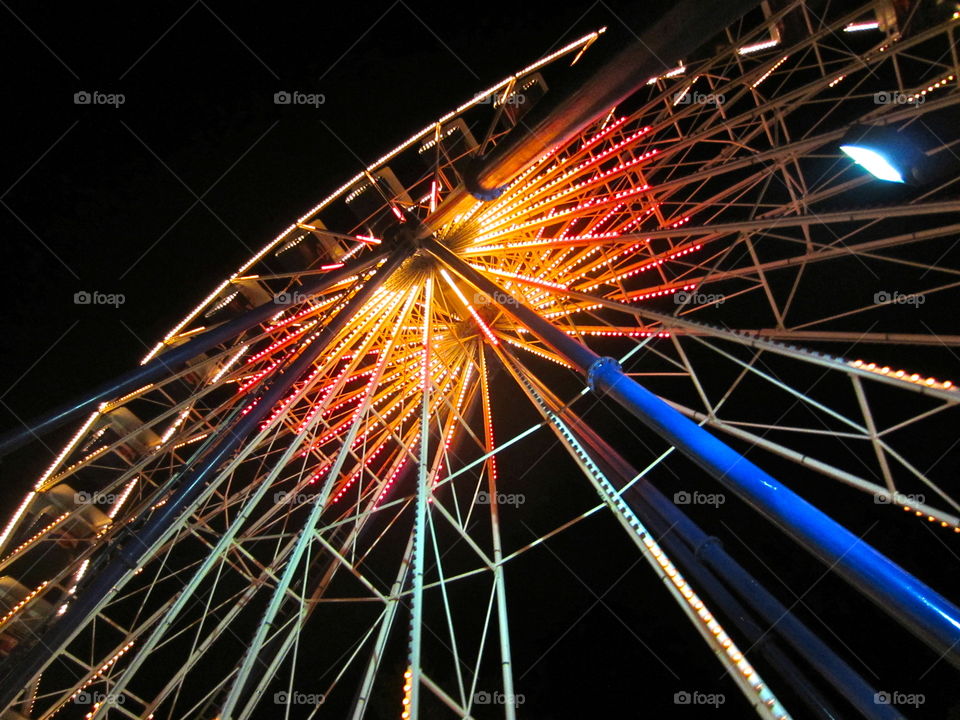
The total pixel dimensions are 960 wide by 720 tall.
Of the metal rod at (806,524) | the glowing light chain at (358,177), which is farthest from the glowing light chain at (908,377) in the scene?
the glowing light chain at (358,177)

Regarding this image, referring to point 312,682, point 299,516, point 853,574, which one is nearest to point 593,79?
point 853,574

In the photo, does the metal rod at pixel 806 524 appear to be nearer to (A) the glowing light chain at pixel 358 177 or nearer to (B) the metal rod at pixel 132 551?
(B) the metal rod at pixel 132 551

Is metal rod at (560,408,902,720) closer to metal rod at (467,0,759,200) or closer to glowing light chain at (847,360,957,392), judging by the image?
glowing light chain at (847,360,957,392)

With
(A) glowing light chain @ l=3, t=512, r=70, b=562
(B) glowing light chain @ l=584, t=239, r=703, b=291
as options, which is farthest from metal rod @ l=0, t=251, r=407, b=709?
(B) glowing light chain @ l=584, t=239, r=703, b=291

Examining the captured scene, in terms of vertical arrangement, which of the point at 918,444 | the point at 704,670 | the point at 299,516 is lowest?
the point at 704,670

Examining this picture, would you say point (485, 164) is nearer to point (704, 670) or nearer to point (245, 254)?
point (245, 254)

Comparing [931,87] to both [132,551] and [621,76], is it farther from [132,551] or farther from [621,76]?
[132,551]
